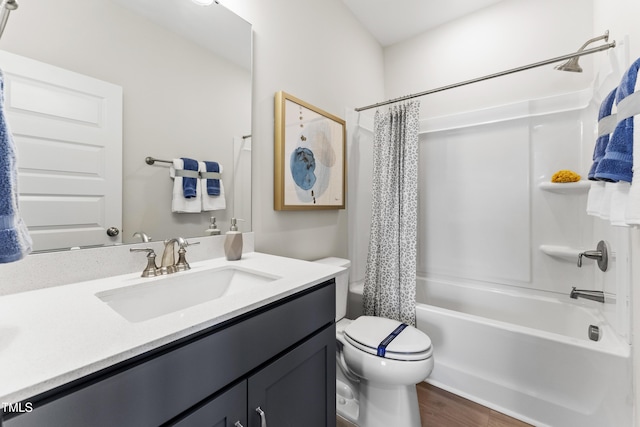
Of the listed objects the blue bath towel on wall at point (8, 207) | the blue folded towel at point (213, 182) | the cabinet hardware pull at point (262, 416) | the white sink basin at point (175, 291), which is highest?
the blue folded towel at point (213, 182)

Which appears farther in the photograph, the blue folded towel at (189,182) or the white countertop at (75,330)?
the blue folded towel at (189,182)

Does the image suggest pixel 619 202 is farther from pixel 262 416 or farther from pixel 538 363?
pixel 262 416

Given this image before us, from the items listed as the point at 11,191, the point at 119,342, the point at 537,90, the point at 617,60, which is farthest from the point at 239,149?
the point at 537,90

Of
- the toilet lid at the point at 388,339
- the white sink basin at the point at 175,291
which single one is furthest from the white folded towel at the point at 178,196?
the toilet lid at the point at 388,339

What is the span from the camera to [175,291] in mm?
924

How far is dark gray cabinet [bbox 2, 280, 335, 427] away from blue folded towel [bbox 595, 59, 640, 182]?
923 millimetres

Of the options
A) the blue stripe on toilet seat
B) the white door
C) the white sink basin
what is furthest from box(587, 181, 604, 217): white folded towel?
the white door

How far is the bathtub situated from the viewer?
46.1 inches

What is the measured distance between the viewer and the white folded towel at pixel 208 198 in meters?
1.20

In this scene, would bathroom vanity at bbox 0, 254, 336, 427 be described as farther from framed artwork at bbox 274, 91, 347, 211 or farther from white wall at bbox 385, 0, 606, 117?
white wall at bbox 385, 0, 606, 117

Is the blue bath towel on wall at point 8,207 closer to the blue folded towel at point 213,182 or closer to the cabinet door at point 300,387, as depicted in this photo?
the cabinet door at point 300,387

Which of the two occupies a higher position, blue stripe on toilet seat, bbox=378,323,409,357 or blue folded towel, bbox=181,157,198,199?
blue folded towel, bbox=181,157,198,199

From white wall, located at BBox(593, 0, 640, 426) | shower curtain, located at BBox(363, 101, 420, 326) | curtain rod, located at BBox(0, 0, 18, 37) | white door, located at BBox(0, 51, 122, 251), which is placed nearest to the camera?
curtain rod, located at BBox(0, 0, 18, 37)

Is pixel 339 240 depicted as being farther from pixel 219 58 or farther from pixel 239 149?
pixel 219 58
